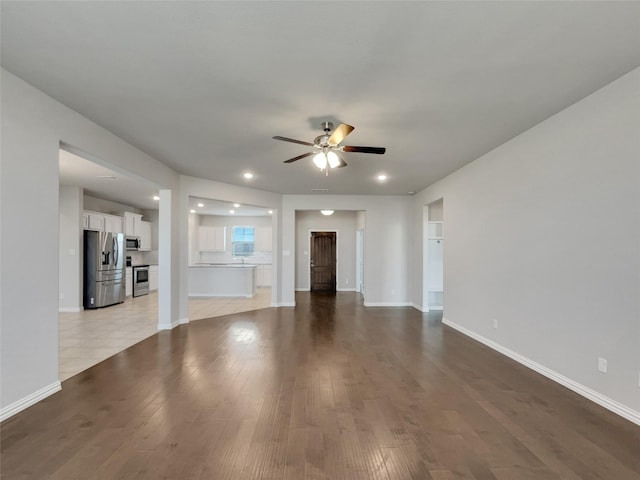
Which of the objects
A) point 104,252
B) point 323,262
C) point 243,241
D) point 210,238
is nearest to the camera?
point 104,252

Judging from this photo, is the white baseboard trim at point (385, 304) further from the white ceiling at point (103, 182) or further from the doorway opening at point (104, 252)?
the white ceiling at point (103, 182)

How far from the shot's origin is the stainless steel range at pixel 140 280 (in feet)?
28.1

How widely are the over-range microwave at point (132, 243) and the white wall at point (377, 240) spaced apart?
4301 millimetres

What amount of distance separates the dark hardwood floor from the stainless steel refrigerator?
3888 millimetres

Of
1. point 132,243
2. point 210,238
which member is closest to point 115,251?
point 132,243

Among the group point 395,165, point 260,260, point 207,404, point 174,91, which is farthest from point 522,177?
point 260,260

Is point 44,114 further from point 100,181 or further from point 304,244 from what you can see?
point 304,244

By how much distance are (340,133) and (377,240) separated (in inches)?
190

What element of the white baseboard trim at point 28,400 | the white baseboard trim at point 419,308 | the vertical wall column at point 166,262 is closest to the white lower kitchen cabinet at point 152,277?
the vertical wall column at point 166,262

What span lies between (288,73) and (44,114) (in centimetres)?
216

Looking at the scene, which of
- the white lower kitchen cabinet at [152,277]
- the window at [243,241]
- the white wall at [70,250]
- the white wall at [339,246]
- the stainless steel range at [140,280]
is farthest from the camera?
the window at [243,241]

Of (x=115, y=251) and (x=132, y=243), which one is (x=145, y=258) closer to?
(x=132, y=243)

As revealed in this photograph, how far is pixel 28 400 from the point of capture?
101 inches

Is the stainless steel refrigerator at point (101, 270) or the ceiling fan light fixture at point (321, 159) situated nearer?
the ceiling fan light fixture at point (321, 159)
